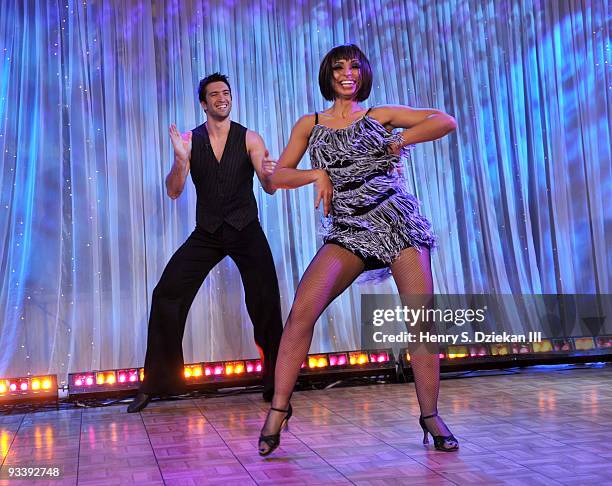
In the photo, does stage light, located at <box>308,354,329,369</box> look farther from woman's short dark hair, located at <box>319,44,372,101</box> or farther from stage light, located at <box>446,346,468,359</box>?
woman's short dark hair, located at <box>319,44,372,101</box>

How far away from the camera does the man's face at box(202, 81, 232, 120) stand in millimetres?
4406

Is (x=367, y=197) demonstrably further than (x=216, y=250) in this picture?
No

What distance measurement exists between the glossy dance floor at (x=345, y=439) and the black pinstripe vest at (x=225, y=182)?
94 cm

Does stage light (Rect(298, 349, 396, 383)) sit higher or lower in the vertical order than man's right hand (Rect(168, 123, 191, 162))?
lower

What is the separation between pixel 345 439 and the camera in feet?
10.9

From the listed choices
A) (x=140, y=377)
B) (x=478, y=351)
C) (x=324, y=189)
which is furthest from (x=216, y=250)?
(x=478, y=351)

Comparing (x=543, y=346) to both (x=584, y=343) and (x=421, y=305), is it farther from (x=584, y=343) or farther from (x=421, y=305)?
(x=421, y=305)

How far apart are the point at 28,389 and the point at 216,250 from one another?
1.25 metres

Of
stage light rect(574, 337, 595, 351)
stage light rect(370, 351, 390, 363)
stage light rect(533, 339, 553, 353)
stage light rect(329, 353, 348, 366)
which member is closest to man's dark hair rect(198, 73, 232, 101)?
stage light rect(329, 353, 348, 366)

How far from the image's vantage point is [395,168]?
121 inches

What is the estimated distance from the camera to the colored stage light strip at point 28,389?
15.0 feet

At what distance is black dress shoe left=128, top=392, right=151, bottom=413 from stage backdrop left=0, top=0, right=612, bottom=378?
794 millimetres

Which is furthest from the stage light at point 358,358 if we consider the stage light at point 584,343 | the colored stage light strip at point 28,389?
the colored stage light strip at point 28,389

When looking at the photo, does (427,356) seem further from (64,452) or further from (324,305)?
(64,452)
